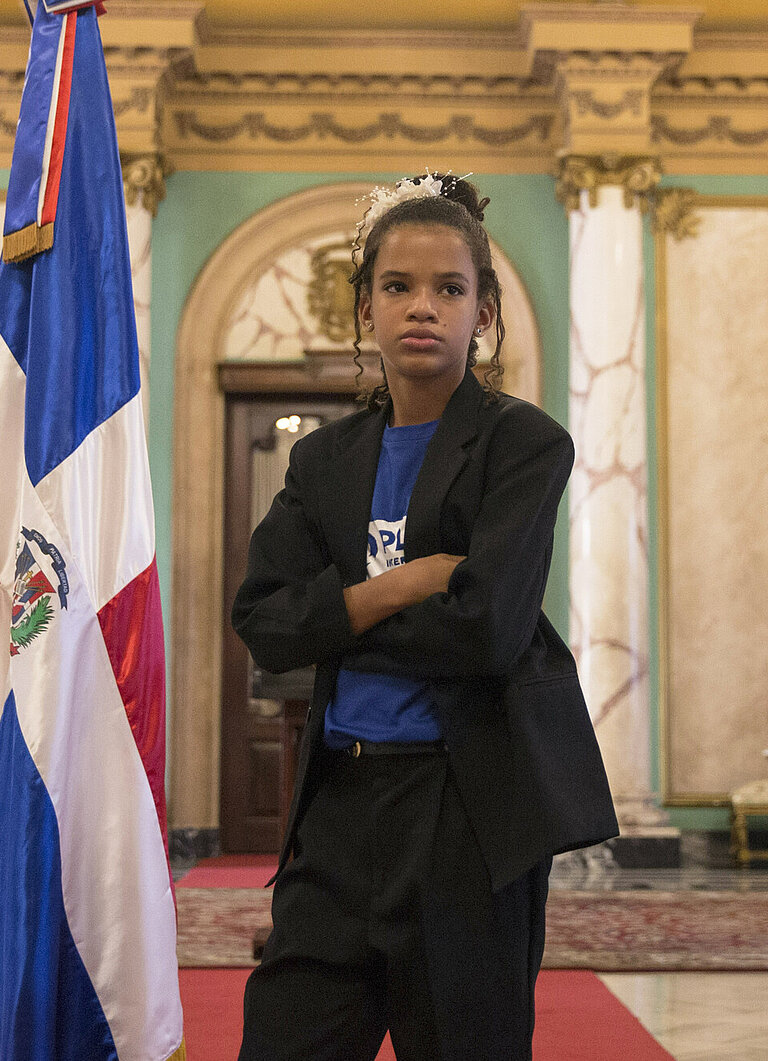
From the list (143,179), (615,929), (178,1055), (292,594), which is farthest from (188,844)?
(292,594)

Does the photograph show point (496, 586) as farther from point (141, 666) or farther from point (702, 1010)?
point (702, 1010)

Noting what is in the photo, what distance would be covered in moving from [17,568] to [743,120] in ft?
21.6

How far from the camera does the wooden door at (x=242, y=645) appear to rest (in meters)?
7.46

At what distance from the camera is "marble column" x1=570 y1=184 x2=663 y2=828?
6.80 meters

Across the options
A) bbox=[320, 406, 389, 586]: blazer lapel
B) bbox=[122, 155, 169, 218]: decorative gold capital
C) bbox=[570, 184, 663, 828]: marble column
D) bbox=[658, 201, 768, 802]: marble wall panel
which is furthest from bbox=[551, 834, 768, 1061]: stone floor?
bbox=[122, 155, 169, 218]: decorative gold capital

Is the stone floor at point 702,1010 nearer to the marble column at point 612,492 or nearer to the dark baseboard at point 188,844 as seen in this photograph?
the marble column at point 612,492

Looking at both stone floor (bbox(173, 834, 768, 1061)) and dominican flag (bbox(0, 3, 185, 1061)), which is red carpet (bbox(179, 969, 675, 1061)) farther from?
dominican flag (bbox(0, 3, 185, 1061))

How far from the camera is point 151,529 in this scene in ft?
8.33

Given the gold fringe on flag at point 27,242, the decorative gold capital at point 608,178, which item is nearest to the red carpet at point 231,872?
the gold fringe on flag at point 27,242

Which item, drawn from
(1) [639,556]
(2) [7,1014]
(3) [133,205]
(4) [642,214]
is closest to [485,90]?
(4) [642,214]

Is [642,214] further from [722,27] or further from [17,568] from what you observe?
[17,568]

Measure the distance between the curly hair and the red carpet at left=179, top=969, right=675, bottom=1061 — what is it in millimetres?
2006

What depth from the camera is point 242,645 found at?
7559mm

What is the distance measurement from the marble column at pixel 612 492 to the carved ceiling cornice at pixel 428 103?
2.15 feet
